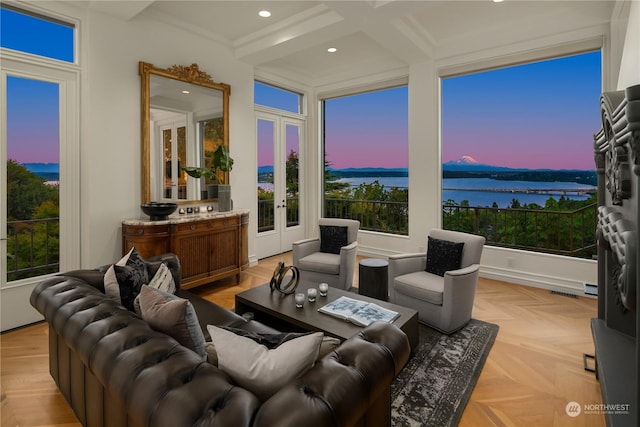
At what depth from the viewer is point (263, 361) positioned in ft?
3.65

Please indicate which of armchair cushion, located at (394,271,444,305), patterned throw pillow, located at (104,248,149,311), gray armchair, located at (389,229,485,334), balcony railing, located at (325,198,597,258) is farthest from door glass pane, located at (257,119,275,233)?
patterned throw pillow, located at (104,248,149,311)

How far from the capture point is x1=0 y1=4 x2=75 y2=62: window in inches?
116

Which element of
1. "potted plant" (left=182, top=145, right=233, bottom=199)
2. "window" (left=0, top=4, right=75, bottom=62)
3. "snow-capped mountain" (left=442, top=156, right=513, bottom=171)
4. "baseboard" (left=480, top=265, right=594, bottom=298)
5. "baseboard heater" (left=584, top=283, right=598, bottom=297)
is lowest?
"baseboard" (left=480, top=265, right=594, bottom=298)

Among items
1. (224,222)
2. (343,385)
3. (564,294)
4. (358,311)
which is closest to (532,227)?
(564,294)

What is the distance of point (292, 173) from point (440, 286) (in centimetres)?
388

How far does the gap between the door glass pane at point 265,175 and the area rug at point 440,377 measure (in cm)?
342

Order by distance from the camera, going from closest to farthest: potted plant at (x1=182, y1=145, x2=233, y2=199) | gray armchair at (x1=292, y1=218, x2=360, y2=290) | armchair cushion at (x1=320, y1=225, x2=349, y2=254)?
gray armchair at (x1=292, y1=218, x2=360, y2=290), armchair cushion at (x1=320, y1=225, x2=349, y2=254), potted plant at (x1=182, y1=145, x2=233, y2=199)

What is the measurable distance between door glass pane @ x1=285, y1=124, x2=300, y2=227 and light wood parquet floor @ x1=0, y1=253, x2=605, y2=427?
2.77m

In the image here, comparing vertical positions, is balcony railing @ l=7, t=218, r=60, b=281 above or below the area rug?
above

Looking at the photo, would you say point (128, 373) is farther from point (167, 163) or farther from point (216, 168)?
point (216, 168)

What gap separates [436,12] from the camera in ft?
12.5

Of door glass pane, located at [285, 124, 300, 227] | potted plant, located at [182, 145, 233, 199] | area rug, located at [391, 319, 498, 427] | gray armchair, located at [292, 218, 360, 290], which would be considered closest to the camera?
area rug, located at [391, 319, 498, 427]

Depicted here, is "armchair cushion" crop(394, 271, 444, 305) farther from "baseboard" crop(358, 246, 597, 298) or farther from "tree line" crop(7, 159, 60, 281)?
"tree line" crop(7, 159, 60, 281)

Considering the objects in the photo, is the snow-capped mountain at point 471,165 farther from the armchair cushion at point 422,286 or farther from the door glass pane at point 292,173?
the armchair cushion at point 422,286
